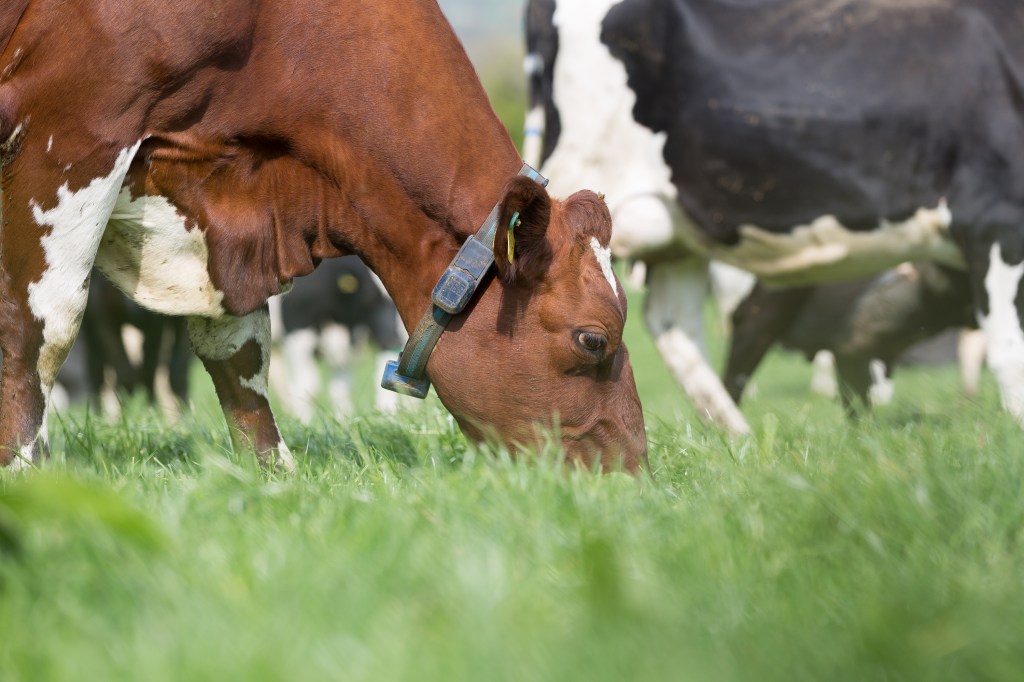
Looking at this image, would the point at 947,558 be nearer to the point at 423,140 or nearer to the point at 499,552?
the point at 499,552

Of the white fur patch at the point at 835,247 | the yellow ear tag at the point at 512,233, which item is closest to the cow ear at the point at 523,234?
the yellow ear tag at the point at 512,233

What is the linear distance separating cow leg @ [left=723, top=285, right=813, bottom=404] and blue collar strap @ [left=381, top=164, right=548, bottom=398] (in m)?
4.27

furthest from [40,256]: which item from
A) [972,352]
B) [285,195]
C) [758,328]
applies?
[972,352]

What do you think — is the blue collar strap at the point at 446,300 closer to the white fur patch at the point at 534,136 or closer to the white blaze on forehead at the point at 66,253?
the white blaze on forehead at the point at 66,253

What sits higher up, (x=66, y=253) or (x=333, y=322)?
(x=66, y=253)

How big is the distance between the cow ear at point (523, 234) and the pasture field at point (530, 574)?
2.03 ft

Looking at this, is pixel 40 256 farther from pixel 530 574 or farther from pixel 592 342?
pixel 530 574

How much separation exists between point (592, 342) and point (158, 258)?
1314mm

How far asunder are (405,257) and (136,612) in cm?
187

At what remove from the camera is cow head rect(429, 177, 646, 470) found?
3.61m

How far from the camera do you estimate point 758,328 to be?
780cm

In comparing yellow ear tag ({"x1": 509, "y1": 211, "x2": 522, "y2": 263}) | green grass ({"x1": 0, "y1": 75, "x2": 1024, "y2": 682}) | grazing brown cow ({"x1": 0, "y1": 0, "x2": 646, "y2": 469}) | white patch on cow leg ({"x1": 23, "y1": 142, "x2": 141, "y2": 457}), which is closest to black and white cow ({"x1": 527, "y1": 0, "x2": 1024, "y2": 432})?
grazing brown cow ({"x1": 0, "y1": 0, "x2": 646, "y2": 469})

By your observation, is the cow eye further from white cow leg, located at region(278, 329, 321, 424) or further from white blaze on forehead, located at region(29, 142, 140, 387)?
white cow leg, located at region(278, 329, 321, 424)

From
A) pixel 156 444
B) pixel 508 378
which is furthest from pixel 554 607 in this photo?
pixel 156 444
